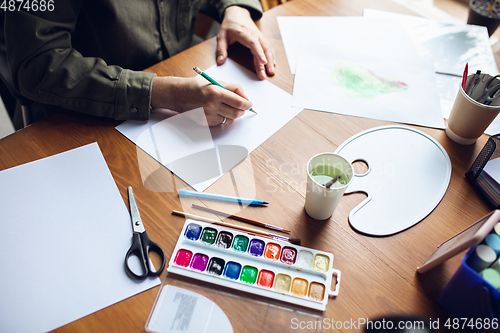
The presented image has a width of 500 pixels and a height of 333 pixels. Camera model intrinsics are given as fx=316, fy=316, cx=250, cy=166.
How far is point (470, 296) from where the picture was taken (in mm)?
437

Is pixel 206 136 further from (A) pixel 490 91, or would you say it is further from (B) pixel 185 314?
(A) pixel 490 91

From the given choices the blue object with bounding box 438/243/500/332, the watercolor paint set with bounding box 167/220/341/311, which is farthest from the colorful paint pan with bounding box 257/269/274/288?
the blue object with bounding box 438/243/500/332

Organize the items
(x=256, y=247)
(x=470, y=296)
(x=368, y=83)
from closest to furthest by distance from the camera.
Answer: (x=470, y=296) < (x=256, y=247) < (x=368, y=83)

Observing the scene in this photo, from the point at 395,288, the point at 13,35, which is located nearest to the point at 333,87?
the point at 395,288

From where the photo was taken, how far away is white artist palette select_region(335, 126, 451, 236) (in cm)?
59

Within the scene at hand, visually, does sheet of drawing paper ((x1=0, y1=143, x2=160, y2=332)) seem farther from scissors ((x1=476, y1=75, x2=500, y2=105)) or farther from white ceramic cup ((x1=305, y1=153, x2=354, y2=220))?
scissors ((x1=476, y1=75, x2=500, y2=105))

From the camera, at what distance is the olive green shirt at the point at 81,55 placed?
0.67m

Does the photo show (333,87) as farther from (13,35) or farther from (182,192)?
(13,35)

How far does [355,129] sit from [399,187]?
17 cm

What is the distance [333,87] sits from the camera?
2.67ft

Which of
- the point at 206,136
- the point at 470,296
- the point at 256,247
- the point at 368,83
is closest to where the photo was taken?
the point at 470,296

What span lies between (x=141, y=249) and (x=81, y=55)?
0.49 m

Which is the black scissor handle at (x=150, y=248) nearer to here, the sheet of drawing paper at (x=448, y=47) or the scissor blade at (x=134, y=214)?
the scissor blade at (x=134, y=214)

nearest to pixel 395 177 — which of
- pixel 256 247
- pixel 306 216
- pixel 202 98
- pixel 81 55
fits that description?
pixel 306 216
